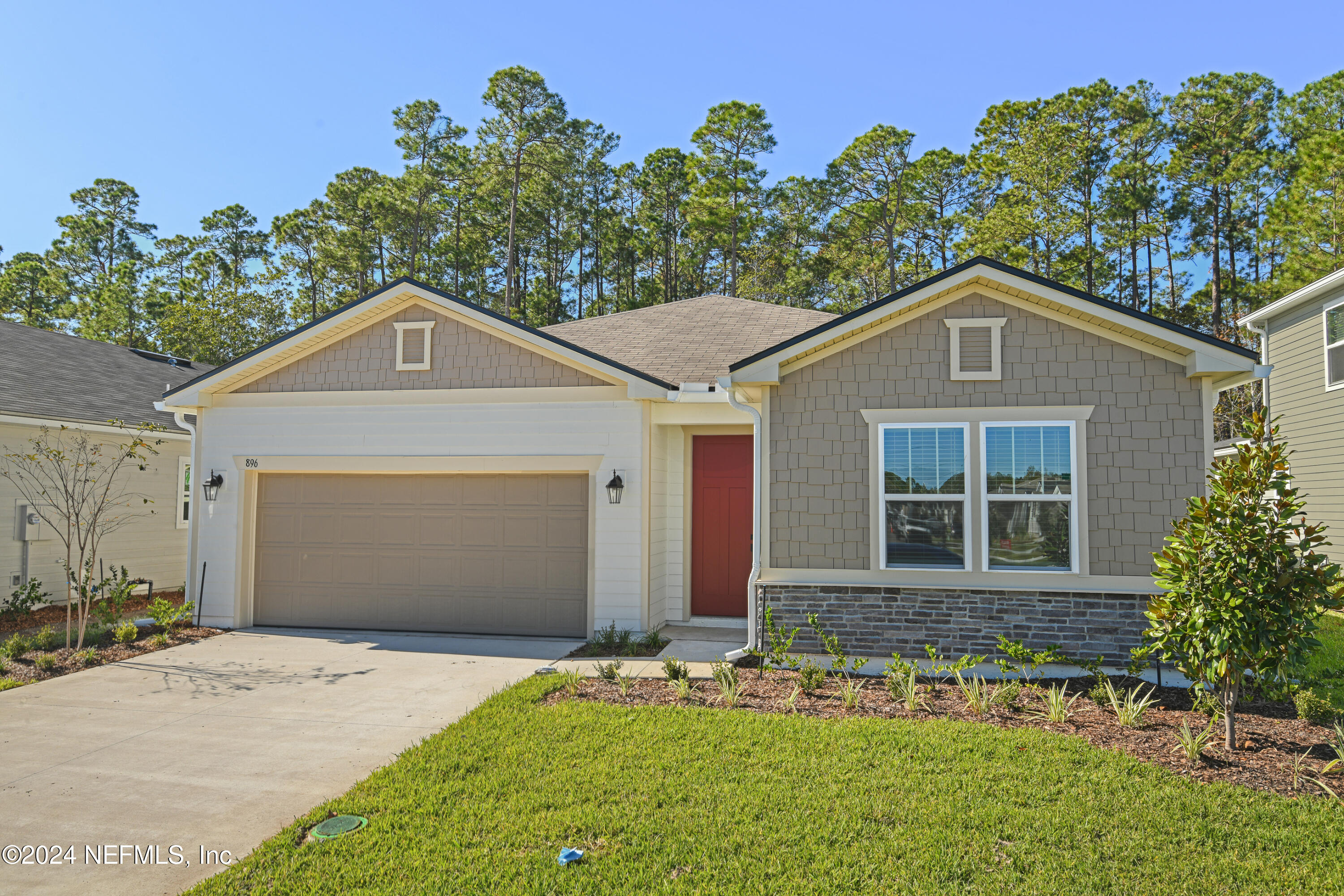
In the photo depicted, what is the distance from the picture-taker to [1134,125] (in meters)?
26.2

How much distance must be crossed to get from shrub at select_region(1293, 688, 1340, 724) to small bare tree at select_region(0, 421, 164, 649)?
12410 mm

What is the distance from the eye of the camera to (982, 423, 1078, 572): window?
774 cm

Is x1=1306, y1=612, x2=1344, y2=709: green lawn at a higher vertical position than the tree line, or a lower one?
lower

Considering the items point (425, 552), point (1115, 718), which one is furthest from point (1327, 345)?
point (425, 552)

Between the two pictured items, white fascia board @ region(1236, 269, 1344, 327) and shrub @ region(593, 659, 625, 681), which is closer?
shrub @ region(593, 659, 625, 681)

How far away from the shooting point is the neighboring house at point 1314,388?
12.8 metres

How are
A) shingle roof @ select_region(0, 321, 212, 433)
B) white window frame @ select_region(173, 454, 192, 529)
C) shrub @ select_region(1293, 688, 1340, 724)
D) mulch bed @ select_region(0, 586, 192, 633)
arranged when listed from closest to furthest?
1. shrub @ select_region(1293, 688, 1340, 724)
2. mulch bed @ select_region(0, 586, 192, 633)
3. shingle roof @ select_region(0, 321, 212, 433)
4. white window frame @ select_region(173, 454, 192, 529)

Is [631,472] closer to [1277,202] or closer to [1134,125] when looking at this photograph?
[1277,202]

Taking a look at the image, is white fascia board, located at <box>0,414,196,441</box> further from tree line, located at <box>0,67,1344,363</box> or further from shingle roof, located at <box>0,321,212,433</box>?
tree line, located at <box>0,67,1344,363</box>

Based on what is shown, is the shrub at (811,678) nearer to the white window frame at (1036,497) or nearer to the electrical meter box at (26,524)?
the white window frame at (1036,497)

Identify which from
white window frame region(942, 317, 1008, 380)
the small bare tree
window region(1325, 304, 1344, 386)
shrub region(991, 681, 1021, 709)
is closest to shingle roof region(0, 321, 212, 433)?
the small bare tree

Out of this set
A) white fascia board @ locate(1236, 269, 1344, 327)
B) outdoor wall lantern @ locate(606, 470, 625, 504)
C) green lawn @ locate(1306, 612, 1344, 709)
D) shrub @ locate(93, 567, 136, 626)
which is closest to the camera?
green lawn @ locate(1306, 612, 1344, 709)

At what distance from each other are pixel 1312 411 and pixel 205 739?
16601 millimetres

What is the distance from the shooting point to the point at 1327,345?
512 inches
